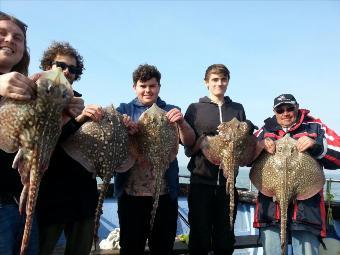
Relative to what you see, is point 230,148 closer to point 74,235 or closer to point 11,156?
point 74,235

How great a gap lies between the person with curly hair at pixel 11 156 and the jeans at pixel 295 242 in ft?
12.0

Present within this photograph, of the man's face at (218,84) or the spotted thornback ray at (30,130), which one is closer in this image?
the spotted thornback ray at (30,130)

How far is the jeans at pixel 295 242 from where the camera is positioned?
5184 mm

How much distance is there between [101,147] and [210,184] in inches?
84.1

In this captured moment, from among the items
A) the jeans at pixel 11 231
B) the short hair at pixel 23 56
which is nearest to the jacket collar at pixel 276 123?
the short hair at pixel 23 56

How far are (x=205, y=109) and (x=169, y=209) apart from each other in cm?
190

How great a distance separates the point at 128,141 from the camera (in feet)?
15.5

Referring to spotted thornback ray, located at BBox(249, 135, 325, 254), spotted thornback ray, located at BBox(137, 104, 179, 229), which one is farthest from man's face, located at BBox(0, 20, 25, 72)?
spotted thornback ray, located at BBox(249, 135, 325, 254)

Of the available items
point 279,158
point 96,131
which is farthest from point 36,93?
point 279,158

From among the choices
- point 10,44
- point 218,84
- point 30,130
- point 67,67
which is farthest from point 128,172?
point 10,44

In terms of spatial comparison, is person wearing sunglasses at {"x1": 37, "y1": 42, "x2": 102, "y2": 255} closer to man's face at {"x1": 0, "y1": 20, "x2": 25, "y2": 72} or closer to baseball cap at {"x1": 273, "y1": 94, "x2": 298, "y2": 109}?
man's face at {"x1": 0, "y1": 20, "x2": 25, "y2": 72}

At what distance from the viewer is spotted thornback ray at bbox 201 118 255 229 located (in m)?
5.22

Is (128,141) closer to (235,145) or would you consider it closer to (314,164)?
(235,145)

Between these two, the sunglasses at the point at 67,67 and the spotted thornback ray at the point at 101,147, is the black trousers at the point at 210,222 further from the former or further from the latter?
the sunglasses at the point at 67,67
